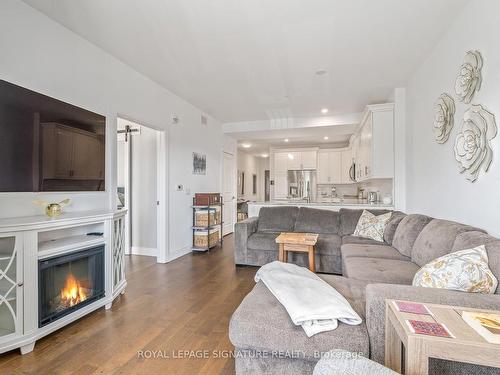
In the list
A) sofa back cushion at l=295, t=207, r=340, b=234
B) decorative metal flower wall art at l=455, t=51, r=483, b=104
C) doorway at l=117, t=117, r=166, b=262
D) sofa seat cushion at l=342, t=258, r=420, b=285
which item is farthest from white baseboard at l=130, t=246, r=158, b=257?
decorative metal flower wall art at l=455, t=51, r=483, b=104

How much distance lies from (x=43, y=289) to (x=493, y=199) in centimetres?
333

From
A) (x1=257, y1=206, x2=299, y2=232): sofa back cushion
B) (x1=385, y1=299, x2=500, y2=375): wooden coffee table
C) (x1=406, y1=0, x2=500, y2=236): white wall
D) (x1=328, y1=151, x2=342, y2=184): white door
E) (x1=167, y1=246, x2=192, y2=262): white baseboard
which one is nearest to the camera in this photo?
(x1=385, y1=299, x2=500, y2=375): wooden coffee table

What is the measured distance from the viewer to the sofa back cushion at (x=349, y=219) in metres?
3.89

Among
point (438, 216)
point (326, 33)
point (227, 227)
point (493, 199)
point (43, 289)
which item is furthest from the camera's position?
point (227, 227)

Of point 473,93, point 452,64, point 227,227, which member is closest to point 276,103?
point 452,64

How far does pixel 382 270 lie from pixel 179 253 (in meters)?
3.19

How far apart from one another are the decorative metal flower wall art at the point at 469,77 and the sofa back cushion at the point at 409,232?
1179 mm

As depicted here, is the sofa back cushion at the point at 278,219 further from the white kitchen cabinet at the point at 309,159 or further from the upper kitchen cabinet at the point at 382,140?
the white kitchen cabinet at the point at 309,159

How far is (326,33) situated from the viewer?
252 centimetres

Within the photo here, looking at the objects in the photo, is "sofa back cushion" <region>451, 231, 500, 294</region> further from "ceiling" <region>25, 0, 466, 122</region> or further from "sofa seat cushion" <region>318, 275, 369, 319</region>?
"ceiling" <region>25, 0, 466, 122</region>

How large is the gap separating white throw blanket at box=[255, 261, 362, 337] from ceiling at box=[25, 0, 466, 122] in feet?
6.99

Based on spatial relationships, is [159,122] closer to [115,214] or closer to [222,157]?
[115,214]

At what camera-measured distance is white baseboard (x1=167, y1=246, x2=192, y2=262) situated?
4.15m

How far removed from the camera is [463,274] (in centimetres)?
139
